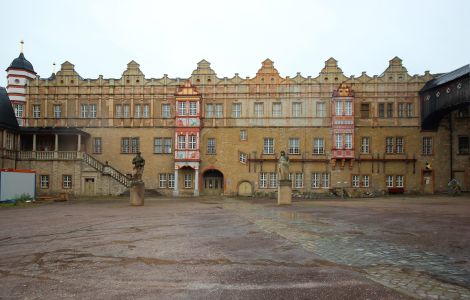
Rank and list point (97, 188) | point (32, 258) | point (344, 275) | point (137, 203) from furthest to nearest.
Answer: point (97, 188) < point (137, 203) < point (32, 258) < point (344, 275)

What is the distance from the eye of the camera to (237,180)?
36750mm

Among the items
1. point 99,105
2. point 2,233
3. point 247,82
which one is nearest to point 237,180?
point 247,82

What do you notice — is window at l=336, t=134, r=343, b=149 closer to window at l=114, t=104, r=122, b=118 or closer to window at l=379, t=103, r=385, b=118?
window at l=379, t=103, r=385, b=118

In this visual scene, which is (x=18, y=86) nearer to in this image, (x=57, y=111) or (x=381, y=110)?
(x=57, y=111)

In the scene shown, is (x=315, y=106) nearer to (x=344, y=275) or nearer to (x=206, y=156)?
(x=206, y=156)

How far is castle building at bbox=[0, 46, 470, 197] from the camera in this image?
35625 millimetres

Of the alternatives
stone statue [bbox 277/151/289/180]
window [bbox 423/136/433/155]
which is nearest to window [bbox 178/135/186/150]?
stone statue [bbox 277/151/289/180]

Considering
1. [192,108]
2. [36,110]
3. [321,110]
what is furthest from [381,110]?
[36,110]

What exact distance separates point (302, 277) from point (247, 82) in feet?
106

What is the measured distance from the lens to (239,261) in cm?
786

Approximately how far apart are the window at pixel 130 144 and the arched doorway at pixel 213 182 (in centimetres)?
755

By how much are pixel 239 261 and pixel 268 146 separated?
29583 millimetres

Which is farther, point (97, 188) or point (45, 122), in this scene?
point (45, 122)

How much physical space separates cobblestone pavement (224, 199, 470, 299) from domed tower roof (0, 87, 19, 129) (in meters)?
32.2
